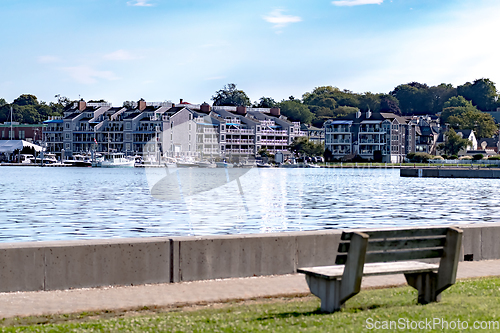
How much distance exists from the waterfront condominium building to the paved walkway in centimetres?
17153

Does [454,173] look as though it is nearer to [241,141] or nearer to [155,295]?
[241,141]

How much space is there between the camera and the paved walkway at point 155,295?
9859 millimetres

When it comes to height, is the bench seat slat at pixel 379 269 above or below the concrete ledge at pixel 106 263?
above

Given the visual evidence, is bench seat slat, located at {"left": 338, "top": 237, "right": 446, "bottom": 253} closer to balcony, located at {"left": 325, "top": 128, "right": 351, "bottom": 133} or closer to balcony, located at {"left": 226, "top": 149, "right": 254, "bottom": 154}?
balcony, located at {"left": 325, "top": 128, "right": 351, "bottom": 133}

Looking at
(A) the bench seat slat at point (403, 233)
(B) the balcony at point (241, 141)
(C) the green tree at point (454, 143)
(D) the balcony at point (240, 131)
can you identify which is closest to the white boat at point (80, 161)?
(B) the balcony at point (241, 141)

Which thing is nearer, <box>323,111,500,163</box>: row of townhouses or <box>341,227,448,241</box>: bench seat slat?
<box>341,227,448,241</box>: bench seat slat

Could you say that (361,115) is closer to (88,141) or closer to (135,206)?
(88,141)

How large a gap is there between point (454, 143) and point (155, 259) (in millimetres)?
191104

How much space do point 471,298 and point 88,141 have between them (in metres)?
196

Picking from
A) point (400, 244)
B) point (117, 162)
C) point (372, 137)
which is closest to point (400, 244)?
point (400, 244)

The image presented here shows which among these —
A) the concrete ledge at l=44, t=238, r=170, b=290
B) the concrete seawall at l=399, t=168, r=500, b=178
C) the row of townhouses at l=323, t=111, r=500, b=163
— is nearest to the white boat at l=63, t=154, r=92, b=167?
the row of townhouses at l=323, t=111, r=500, b=163

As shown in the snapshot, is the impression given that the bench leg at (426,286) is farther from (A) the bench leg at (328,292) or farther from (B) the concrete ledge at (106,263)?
(B) the concrete ledge at (106,263)

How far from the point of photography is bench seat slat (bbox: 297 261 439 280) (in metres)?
9.20

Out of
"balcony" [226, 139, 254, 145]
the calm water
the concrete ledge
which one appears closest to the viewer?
the concrete ledge
